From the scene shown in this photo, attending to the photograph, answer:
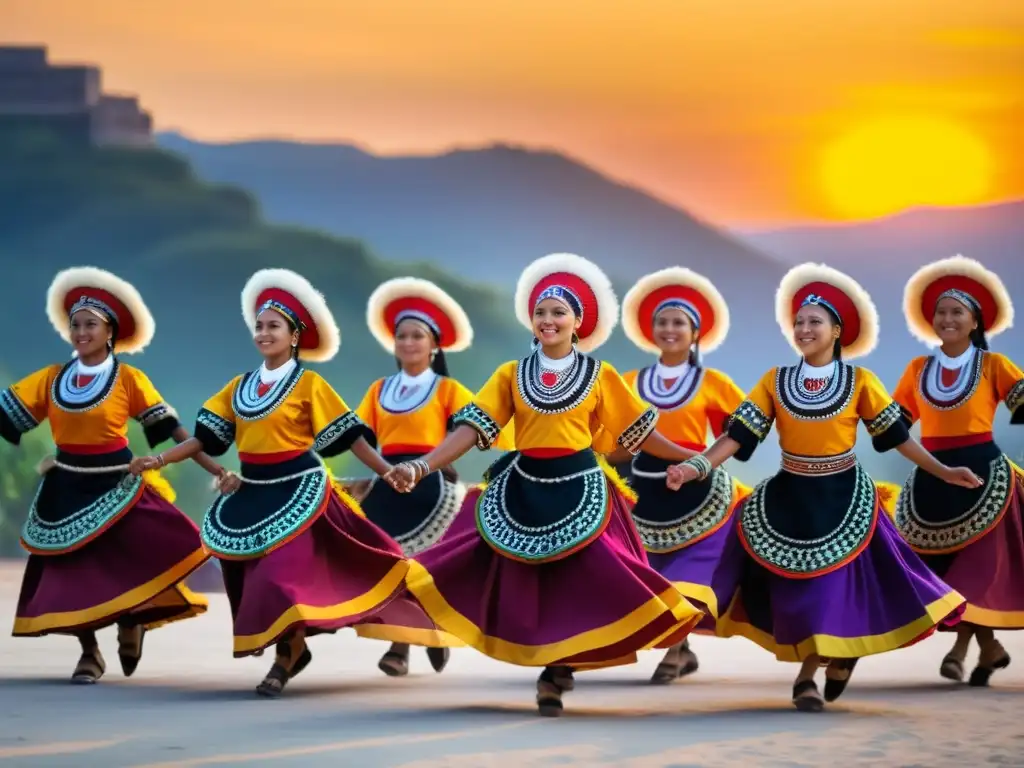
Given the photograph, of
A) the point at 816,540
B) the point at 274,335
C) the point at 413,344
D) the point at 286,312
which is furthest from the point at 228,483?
the point at 816,540

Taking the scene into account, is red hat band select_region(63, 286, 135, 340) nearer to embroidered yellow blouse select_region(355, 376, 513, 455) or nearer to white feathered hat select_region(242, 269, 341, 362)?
white feathered hat select_region(242, 269, 341, 362)

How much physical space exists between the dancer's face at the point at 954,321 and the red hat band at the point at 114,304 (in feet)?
10.7

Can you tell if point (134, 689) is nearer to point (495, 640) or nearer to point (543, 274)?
point (495, 640)

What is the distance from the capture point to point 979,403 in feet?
23.0

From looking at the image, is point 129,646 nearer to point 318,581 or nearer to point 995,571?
point 318,581

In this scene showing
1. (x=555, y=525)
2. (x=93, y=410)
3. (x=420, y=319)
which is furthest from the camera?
(x=420, y=319)

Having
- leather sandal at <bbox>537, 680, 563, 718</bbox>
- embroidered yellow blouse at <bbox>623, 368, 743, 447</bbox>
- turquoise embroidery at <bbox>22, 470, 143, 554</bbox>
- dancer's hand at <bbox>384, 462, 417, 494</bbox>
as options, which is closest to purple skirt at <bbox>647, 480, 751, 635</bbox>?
embroidered yellow blouse at <bbox>623, 368, 743, 447</bbox>

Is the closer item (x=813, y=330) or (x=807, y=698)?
(x=807, y=698)

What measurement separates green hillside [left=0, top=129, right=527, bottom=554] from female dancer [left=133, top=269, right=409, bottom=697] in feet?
37.8

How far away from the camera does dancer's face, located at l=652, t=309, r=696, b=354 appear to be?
25.1ft

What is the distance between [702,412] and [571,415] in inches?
66.6

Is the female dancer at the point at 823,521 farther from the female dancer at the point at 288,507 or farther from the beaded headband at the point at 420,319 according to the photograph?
the beaded headband at the point at 420,319

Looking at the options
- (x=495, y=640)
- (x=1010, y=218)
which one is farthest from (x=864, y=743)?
(x=1010, y=218)

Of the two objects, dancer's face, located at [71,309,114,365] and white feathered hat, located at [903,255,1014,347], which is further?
white feathered hat, located at [903,255,1014,347]
